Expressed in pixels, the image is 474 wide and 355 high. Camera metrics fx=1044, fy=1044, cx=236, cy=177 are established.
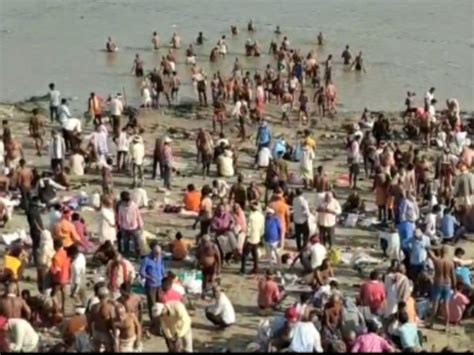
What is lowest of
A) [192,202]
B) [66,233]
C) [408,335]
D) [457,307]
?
[457,307]

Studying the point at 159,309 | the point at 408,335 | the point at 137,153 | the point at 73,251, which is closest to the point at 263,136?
the point at 137,153

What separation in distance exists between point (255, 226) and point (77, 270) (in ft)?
10.5

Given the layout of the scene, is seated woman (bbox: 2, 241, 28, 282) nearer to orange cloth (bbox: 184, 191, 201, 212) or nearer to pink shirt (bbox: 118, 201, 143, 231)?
pink shirt (bbox: 118, 201, 143, 231)

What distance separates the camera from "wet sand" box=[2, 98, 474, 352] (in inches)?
583

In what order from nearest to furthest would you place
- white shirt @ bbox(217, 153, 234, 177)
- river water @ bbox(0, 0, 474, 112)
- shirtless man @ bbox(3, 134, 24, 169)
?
1. shirtless man @ bbox(3, 134, 24, 169)
2. white shirt @ bbox(217, 153, 234, 177)
3. river water @ bbox(0, 0, 474, 112)

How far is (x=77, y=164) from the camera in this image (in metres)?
22.5

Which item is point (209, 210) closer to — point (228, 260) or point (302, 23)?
point (228, 260)

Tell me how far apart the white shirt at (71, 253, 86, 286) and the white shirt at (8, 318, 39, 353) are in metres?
2.01

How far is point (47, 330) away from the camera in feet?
47.5

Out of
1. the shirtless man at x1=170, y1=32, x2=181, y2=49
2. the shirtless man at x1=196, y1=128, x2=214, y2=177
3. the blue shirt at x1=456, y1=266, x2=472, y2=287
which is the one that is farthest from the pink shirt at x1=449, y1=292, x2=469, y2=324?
the shirtless man at x1=170, y1=32, x2=181, y2=49

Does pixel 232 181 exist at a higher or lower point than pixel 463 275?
lower

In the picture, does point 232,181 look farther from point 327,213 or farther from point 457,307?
point 457,307

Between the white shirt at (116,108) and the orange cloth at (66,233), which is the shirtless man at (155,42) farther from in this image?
the orange cloth at (66,233)

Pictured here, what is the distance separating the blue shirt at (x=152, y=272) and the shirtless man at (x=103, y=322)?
1540 millimetres
